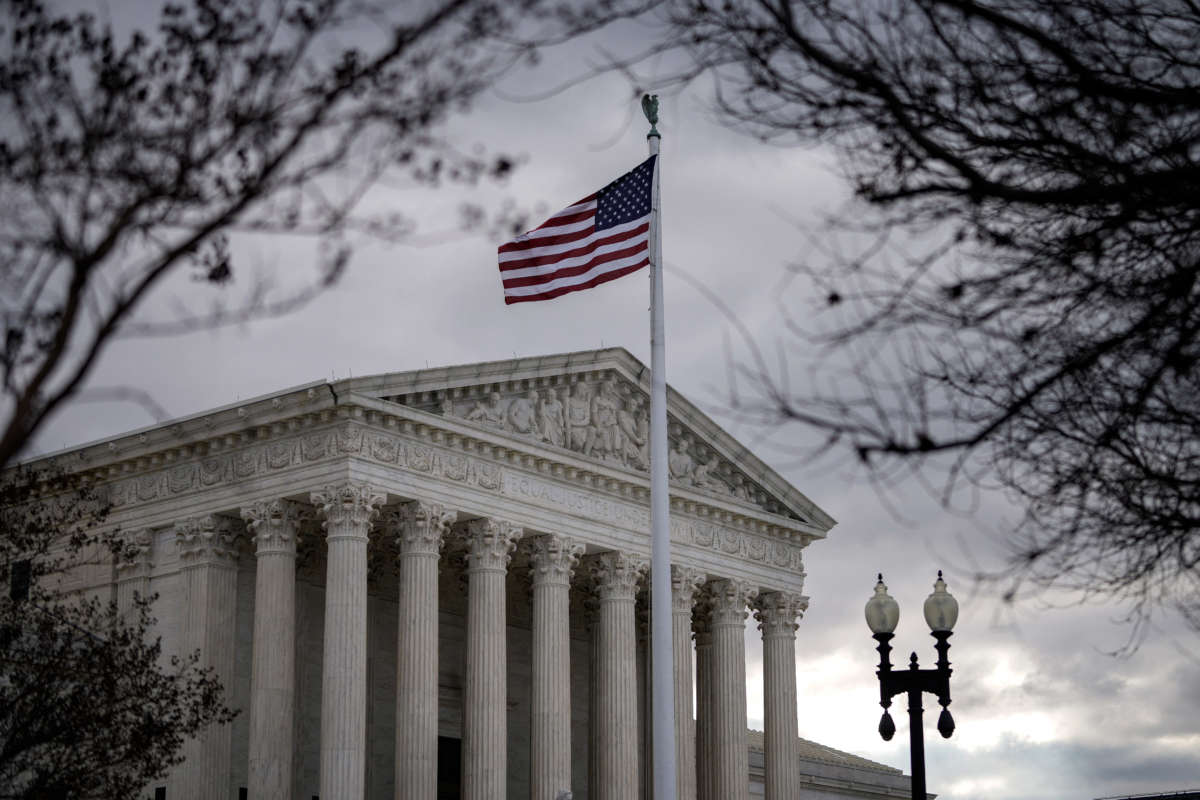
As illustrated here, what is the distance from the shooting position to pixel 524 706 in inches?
2012

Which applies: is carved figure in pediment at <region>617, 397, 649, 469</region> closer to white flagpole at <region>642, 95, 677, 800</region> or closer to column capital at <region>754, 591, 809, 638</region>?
column capital at <region>754, 591, 809, 638</region>

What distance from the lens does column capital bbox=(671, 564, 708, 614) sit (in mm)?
48844

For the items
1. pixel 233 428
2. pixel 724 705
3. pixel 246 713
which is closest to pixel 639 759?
pixel 724 705

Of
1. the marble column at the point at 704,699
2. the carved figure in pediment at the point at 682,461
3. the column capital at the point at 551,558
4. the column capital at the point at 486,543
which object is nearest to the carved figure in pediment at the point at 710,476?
the carved figure in pediment at the point at 682,461

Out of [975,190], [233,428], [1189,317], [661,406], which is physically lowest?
[1189,317]

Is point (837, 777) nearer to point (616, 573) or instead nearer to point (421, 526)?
point (616, 573)

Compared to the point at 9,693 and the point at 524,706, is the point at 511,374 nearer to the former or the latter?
the point at 524,706

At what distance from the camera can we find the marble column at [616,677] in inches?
1818

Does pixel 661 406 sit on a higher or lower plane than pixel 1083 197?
higher

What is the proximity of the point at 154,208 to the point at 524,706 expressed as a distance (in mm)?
40379

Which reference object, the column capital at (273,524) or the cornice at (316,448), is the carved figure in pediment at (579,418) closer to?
the cornice at (316,448)

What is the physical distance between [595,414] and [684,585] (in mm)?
5493

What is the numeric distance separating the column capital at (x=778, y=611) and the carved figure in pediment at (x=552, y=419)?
975 centimetres

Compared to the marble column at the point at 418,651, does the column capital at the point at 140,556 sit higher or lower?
higher
